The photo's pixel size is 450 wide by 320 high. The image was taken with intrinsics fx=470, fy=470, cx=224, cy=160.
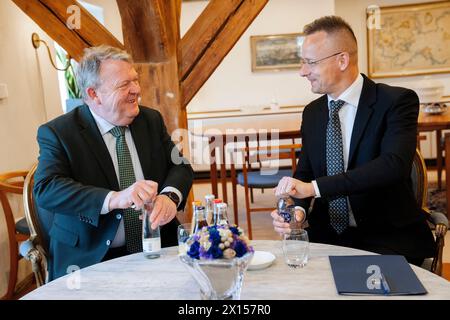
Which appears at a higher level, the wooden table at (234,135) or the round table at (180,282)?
the wooden table at (234,135)

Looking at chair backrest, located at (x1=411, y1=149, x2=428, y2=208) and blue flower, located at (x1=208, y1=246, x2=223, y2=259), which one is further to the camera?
chair backrest, located at (x1=411, y1=149, x2=428, y2=208)

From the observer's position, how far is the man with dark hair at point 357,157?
185 centimetres

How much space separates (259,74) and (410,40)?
2.09m

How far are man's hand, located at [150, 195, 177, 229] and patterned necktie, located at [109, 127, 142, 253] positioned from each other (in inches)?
7.1

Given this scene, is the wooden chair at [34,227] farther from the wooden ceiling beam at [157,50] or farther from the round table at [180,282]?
the wooden ceiling beam at [157,50]

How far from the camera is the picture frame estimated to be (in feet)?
20.9

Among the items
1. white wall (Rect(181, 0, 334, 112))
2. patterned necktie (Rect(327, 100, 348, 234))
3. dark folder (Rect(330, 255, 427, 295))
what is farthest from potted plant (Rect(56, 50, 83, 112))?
dark folder (Rect(330, 255, 427, 295))

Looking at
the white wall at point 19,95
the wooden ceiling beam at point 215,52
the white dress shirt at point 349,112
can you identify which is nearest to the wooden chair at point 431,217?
the white dress shirt at point 349,112

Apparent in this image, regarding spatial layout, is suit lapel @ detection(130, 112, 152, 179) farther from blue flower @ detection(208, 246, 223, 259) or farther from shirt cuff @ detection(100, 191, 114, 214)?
blue flower @ detection(208, 246, 223, 259)

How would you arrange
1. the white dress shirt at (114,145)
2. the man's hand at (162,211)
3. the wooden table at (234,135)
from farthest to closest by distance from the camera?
the wooden table at (234,135) < the white dress shirt at (114,145) < the man's hand at (162,211)

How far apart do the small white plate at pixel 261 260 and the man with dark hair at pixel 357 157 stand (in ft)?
1.07

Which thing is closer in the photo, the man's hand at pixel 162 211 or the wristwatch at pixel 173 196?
the man's hand at pixel 162 211

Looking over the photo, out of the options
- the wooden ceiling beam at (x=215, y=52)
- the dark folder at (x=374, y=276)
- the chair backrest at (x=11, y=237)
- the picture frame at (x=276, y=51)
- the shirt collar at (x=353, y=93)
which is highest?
the picture frame at (x=276, y=51)
